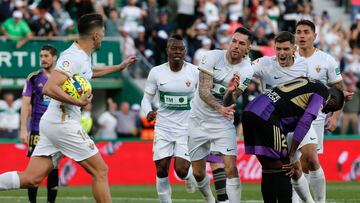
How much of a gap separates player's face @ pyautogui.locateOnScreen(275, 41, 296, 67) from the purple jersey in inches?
152

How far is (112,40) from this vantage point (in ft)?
93.8

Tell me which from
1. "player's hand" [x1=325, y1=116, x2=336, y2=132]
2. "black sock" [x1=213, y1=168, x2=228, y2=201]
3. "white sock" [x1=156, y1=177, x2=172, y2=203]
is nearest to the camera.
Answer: "black sock" [x1=213, y1=168, x2=228, y2=201]

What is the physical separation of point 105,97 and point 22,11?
401cm

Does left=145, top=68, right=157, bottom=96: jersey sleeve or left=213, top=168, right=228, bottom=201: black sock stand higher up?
left=145, top=68, right=157, bottom=96: jersey sleeve

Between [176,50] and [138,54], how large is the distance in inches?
517

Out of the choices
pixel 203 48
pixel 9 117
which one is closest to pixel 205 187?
pixel 9 117

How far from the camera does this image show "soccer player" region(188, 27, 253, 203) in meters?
14.2

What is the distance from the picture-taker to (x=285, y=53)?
14.6 meters

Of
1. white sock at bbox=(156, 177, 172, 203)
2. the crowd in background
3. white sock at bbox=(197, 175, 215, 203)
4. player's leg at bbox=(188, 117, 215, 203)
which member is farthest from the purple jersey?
the crowd in background

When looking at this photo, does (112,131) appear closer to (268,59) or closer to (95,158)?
(268,59)

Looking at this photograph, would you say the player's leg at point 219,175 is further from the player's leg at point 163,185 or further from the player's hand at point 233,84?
the player's hand at point 233,84

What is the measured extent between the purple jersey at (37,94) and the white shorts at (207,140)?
2.66 m

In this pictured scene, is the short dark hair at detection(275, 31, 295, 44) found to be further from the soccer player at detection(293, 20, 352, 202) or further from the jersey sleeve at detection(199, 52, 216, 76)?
the soccer player at detection(293, 20, 352, 202)

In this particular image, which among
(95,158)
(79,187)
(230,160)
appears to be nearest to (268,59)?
(230,160)
